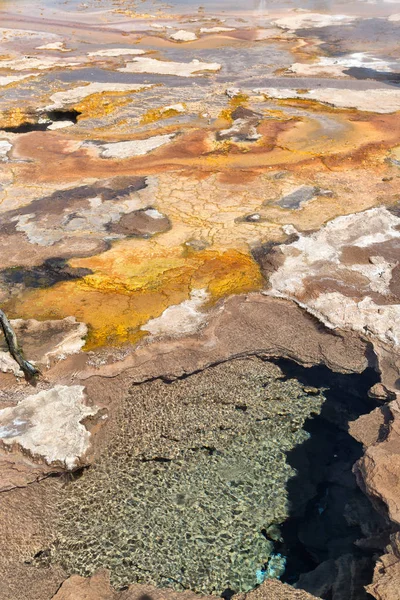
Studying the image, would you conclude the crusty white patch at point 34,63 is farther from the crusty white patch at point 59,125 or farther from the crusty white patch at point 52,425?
the crusty white patch at point 52,425

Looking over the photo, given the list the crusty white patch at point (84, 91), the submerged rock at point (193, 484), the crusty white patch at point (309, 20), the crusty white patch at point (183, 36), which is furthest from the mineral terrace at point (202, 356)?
the crusty white patch at point (309, 20)

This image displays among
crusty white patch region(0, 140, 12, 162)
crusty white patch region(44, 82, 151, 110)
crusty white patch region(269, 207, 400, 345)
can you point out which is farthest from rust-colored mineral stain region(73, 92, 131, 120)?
crusty white patch region(269, 207, 400, 345)

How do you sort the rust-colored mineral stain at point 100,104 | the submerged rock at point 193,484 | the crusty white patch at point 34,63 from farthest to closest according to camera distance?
the crusty white patch at point 34,63
the rust-colored mineral stain at point 100,104
the submerged rock at point 193,484

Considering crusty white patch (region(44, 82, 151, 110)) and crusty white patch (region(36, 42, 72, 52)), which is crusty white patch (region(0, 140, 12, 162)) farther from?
→ crusty white patch (region(36, 42, 72, 52))

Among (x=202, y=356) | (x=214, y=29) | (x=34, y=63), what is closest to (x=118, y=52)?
(x=34, y=63)

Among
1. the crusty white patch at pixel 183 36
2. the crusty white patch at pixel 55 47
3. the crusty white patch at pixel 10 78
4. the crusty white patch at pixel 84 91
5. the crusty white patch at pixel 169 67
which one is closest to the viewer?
the crusty white patch at pixel 84 91

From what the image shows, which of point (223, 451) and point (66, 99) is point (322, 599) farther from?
point (66, 99)
